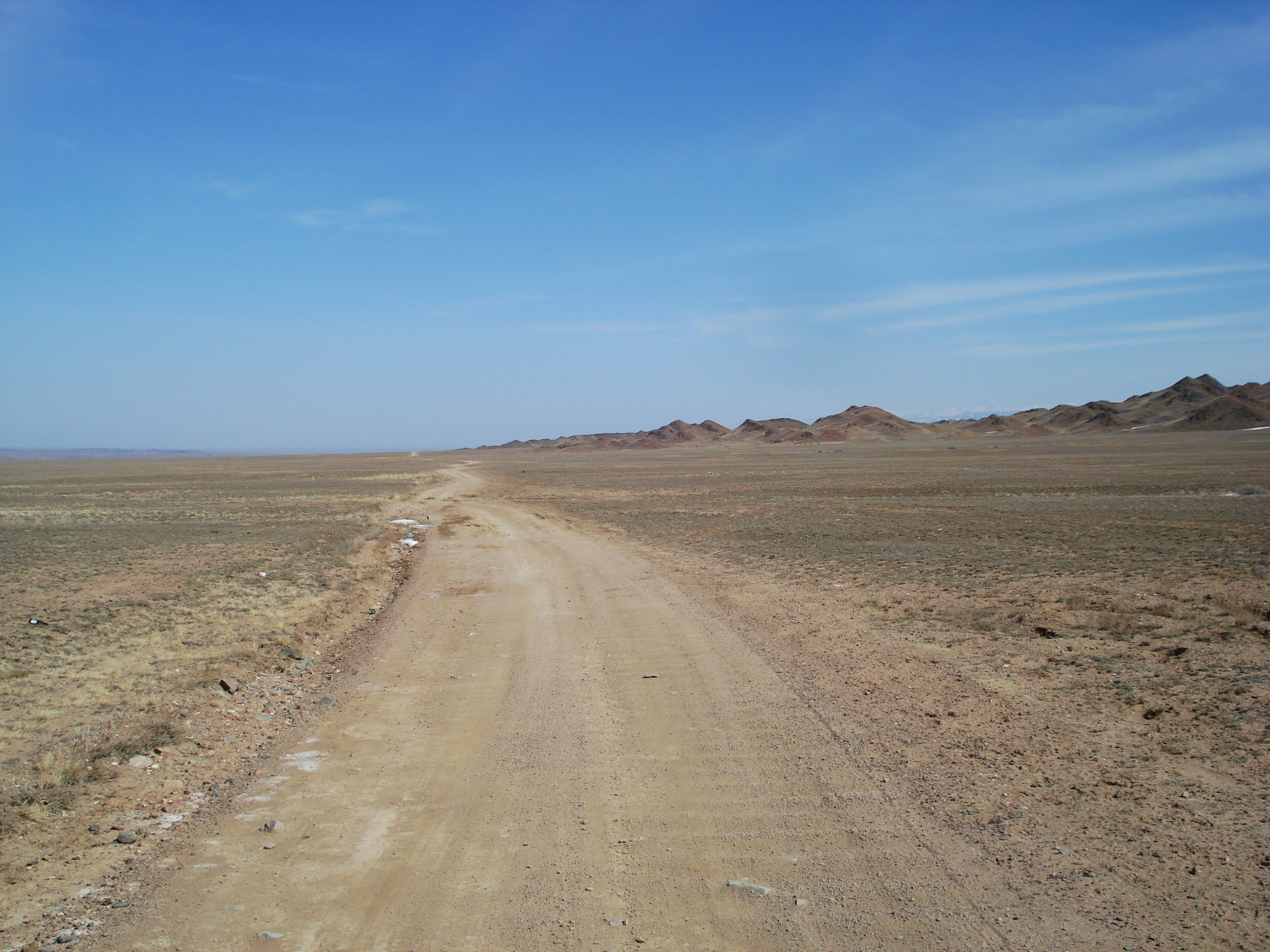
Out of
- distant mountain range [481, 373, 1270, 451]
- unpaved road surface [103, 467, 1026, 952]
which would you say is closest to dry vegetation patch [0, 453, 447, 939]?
unpaved road surface [103, 467, 1026, 952]

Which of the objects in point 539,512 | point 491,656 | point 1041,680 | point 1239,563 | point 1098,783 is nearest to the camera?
point 1098,783

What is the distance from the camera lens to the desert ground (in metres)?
4.33

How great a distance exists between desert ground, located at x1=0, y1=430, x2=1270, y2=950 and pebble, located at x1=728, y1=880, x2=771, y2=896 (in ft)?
0.15

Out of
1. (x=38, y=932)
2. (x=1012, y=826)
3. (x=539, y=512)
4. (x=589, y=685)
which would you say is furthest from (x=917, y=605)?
(x=539, y=512)

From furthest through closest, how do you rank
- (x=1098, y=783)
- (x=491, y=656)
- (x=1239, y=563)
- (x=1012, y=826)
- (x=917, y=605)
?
(x=1239, y=563) → (x=917, y=605) → (x=491, y=656) → (x=1098, y=783) → (x=1012, y=826)

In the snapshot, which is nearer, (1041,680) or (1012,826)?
(1012,826)

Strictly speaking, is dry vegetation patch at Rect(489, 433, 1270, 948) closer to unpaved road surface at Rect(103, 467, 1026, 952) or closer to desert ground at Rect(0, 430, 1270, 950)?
desert ground at Rect(0, 430, 1270, 950)

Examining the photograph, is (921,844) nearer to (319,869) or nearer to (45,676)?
(319,869)

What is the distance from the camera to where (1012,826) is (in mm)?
5254

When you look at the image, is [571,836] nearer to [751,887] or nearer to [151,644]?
[751,887]

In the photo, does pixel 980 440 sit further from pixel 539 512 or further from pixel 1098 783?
pixel 1098 783

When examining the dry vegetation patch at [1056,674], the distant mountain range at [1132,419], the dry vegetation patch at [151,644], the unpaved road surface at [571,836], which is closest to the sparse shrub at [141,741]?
the dry vegetation patch at [151,644]

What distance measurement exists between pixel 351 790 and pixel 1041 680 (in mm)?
7495

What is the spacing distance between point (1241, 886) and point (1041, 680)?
431 cm
